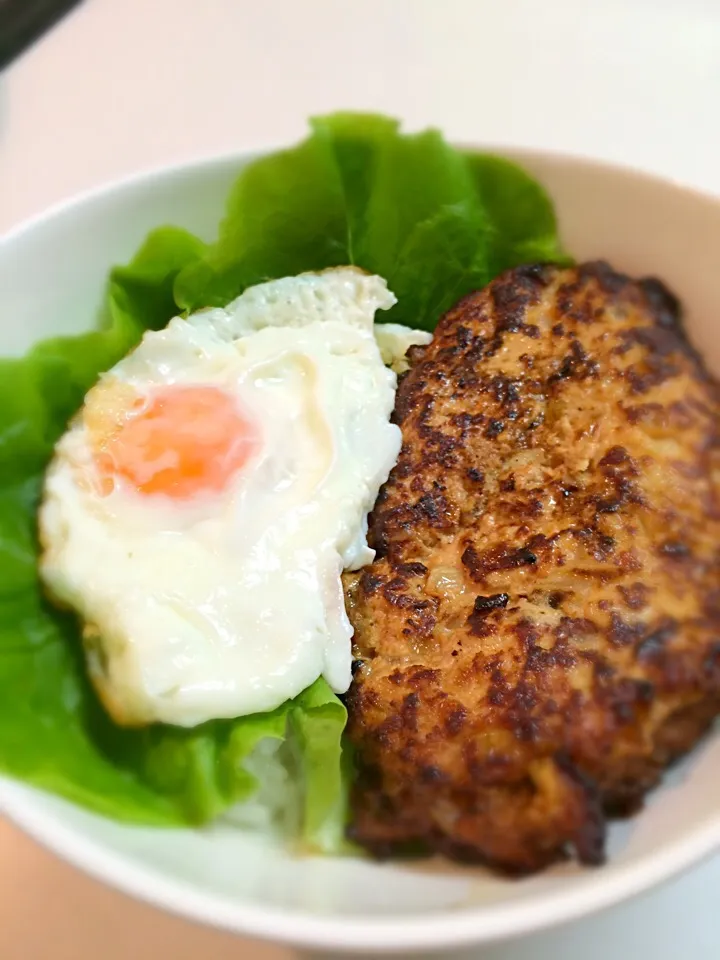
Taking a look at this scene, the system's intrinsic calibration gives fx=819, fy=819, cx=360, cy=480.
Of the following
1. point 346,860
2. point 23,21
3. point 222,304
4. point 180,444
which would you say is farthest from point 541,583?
point 23,21

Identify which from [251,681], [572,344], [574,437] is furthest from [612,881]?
[572,344]

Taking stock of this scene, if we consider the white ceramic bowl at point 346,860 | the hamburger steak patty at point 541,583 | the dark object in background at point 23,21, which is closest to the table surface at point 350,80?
the dark object in background at point 23,21

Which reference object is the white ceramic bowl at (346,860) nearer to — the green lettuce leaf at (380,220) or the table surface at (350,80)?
the green lettuce leaf at (380,220)

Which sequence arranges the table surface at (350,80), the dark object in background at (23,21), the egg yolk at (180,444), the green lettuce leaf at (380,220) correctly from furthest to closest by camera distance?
the dark object in background at (23,21), the table surface at (350,80), the green lettuce leaf at (380,220), the egg yolk at (180,444)

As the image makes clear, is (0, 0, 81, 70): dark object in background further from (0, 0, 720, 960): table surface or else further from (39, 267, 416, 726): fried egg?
(39, 267, 416, 726): fried egg

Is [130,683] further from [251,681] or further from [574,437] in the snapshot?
[574,437]

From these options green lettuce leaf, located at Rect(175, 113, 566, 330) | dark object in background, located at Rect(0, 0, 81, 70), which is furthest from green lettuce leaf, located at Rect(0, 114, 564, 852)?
dark object in background, located at Rect(0, 0, 81, 70)

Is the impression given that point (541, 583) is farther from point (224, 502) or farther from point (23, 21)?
point (23, 21)
